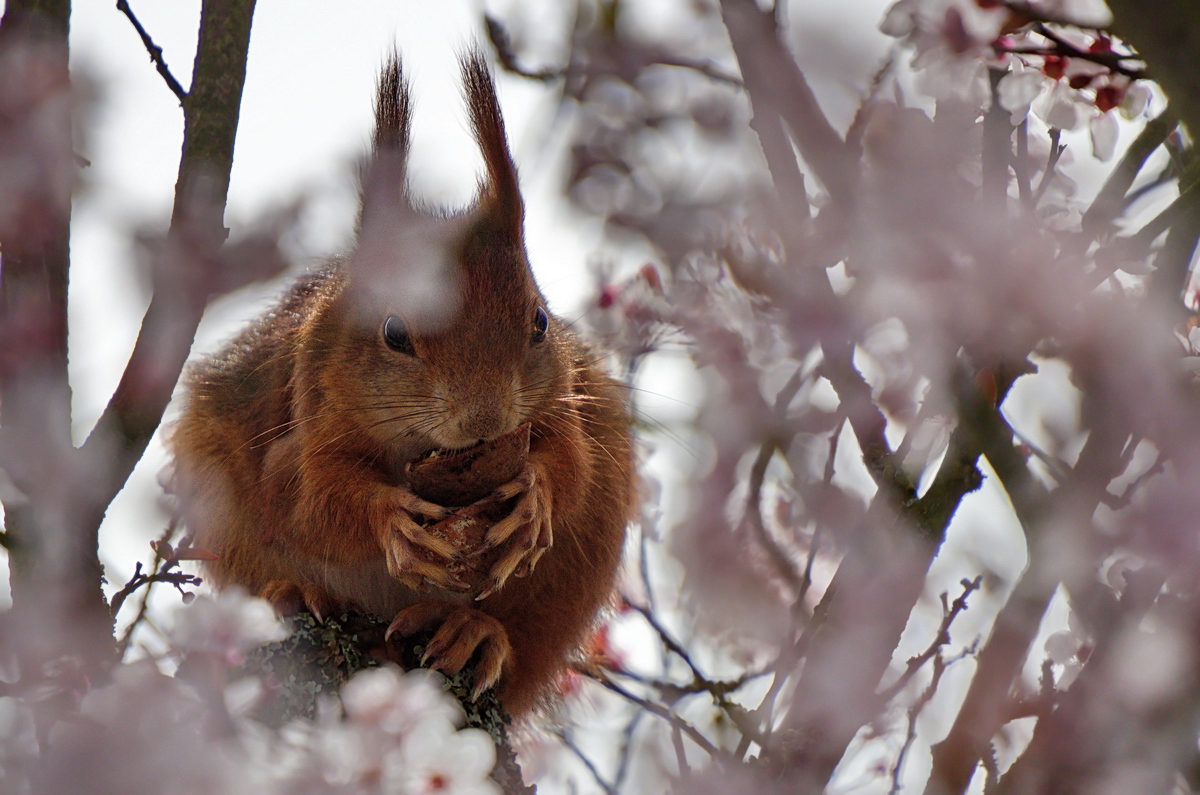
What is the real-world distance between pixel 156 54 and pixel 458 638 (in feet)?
4.07

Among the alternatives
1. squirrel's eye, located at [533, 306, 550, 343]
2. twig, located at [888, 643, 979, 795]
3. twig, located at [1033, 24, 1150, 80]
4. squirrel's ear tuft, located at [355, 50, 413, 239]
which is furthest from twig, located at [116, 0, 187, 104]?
twig, located at [888, 643, 979, 795]

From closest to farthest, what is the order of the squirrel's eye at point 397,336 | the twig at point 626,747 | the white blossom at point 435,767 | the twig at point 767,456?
1. the white blossom at point 435,767
2. the squirrel's eye at point 397,336
3. the twig at point 767,456
4. the twig at point 626,747

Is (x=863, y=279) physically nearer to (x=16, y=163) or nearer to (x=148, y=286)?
(x=148, y=286)

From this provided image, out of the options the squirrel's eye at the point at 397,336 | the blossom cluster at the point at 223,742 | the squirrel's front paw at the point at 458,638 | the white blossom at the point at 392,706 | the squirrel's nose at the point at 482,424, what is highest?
the squirrel's eye at the point at 397,336

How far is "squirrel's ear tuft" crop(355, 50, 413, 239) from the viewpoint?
8.25 ft

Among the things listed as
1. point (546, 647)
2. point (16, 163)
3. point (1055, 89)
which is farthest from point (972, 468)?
point (16, 163)

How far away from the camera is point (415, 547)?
80.8 inches

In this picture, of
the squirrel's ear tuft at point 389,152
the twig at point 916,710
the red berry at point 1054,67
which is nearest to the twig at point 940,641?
the twig at point 916,710

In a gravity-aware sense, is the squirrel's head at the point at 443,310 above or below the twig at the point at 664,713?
above

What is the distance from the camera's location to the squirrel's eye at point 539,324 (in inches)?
96.6

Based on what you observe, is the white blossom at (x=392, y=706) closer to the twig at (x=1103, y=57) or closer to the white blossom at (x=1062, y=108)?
the twig at (x=1103, y=57)

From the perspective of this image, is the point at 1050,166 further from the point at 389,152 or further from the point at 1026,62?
the point at 389,152

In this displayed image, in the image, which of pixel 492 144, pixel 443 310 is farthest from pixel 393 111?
pixel 443 310

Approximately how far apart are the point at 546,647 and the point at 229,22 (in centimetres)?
148
